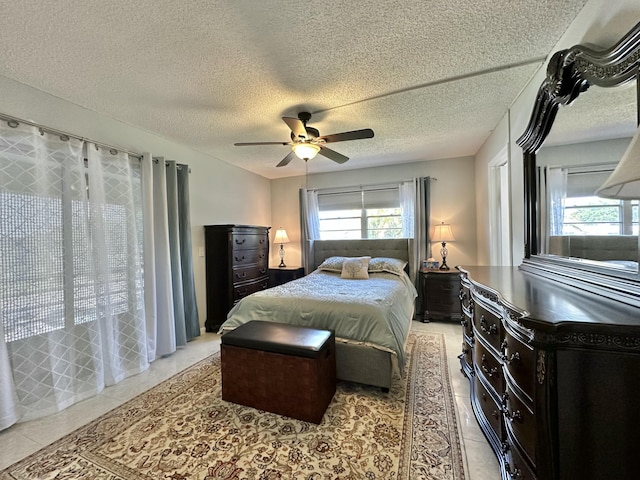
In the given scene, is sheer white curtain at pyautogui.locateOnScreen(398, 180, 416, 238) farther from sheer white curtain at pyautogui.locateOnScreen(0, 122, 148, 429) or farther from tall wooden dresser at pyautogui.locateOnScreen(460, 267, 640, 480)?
sheer white curtain at pyautogui.locateOnScreen(0, 122, 148, 429)

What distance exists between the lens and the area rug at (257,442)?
1.43 metres

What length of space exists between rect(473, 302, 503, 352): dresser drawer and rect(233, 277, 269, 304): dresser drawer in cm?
295

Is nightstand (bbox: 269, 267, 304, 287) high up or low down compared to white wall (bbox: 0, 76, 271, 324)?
down

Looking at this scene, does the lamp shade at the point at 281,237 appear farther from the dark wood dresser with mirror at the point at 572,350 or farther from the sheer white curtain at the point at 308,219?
the dark wood dresser with mirror at the point at 572,350

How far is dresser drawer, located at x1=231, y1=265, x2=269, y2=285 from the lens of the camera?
366cm

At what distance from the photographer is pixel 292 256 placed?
5.18 m

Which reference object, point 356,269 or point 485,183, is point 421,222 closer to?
point 485,183

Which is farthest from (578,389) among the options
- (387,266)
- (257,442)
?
(387,266)

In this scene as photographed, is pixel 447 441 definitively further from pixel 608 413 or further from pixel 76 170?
pixel 76 170

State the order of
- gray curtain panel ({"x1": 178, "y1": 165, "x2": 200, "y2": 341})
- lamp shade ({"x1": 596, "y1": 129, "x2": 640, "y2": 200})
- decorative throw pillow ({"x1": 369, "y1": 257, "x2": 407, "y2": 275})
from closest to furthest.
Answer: lamp shade ({"x1": 596, "y1": 129, "x2": 640, "y2": 200}), gray curtain panel ({"x1": 178, "y1": 165, "x2": 200, "y2": 341}), decorative throw pillow ({"x1": 369, "y1": 257, "x2": 407, "y2": 275})

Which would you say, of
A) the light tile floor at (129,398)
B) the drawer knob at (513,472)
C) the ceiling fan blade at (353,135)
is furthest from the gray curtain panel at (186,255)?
the drawer knob at (513,472)

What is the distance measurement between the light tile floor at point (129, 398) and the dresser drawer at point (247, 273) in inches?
41.0

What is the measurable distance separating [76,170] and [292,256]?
347 cm

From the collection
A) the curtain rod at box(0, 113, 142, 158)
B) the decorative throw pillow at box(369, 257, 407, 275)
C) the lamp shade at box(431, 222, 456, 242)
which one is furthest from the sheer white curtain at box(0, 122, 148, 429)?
the lamp shade at box(431, 222, 456, 242)
